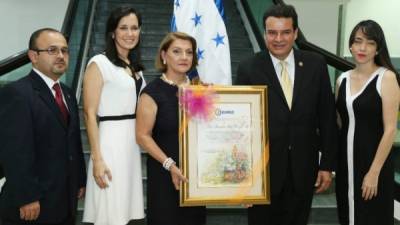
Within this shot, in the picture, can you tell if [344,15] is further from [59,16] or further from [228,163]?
[228,163]

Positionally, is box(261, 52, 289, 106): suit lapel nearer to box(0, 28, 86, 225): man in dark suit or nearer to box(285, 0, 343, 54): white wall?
box(0, 28, 86, 225): man in dark suit

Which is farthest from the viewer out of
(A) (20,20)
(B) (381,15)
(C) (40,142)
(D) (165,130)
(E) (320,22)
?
(B) (381,15)

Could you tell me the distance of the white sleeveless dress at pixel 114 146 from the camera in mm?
2510

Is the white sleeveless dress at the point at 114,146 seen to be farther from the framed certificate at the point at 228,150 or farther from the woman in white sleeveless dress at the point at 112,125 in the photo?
the framed certificate at the point at 228,150

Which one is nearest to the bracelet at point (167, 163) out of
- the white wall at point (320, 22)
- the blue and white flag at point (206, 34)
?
the blue and white flag at point (206, 34)

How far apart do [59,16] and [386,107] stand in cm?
777

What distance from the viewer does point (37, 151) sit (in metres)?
2.26

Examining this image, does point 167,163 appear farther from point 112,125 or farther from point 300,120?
point 300,120

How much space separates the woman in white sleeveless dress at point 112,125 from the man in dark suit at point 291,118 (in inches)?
27.2

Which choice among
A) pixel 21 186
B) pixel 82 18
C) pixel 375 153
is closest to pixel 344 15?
pixel 82 18

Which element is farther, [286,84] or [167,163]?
[286,84]

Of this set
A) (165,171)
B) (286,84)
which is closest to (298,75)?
(286,84)

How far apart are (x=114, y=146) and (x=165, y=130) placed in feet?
1.13

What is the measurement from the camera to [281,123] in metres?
2.48
